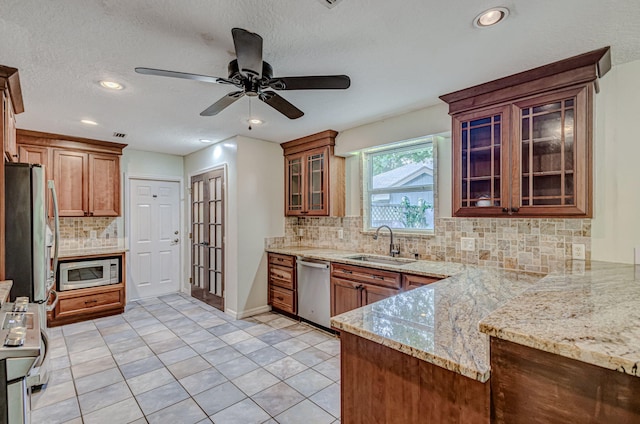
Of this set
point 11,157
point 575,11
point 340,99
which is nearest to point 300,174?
point 340,99

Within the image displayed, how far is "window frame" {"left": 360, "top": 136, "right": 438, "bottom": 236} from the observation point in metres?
3.19

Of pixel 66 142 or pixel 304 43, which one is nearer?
pixel 304 43

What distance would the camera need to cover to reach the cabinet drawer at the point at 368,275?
9.35 ft

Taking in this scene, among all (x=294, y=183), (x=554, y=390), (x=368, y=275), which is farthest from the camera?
(x=294, y=183)

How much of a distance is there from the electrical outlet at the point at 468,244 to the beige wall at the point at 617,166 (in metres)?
0.83

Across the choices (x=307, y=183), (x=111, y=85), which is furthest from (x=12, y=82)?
(x=307, y=183)

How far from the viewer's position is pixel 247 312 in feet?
13.6

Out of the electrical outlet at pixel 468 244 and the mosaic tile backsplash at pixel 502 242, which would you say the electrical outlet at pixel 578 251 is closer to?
the mosaic tile backsplash at pixel 502 242

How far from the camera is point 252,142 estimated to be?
4.26 m

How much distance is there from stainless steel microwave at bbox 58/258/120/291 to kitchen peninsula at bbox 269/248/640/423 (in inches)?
157

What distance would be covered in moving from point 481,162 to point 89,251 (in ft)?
15.6

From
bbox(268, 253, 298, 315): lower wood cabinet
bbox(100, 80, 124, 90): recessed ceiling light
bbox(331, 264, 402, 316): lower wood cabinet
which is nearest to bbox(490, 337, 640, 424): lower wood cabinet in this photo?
bbox(331, 264, 402, 316): lower wood cabinet

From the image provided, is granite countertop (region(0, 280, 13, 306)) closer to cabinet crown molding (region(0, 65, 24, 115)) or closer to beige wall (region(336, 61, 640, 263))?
cabinet crown molding (region(0, 65, 24, 115))

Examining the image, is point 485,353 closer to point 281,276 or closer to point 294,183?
point 281,276
